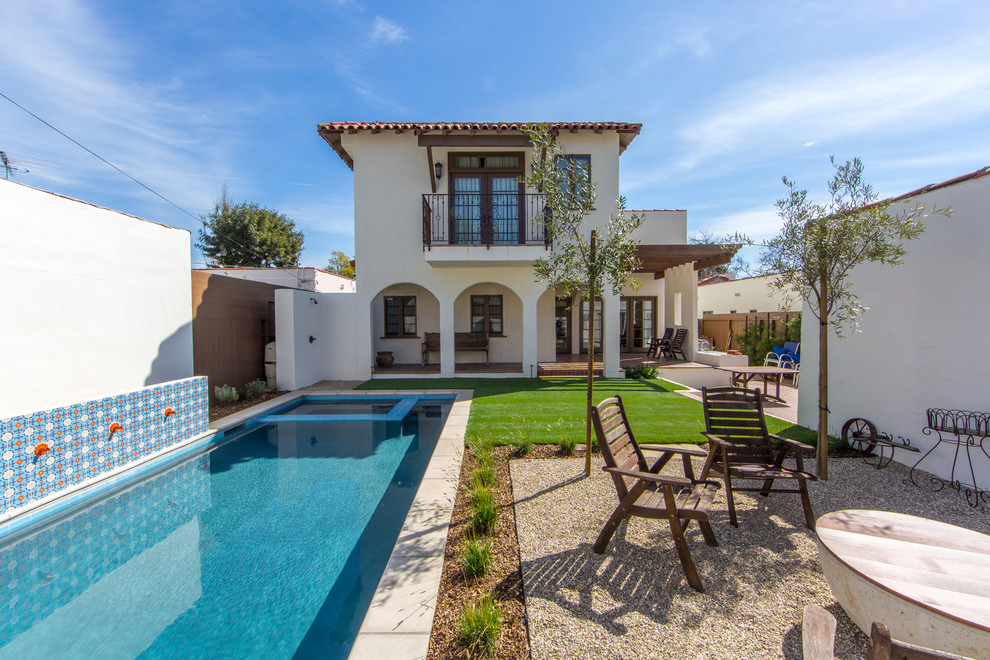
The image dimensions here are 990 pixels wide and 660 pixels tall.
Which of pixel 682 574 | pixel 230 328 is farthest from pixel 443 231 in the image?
pixel 682 574

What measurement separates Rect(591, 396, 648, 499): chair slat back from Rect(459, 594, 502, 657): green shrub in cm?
154

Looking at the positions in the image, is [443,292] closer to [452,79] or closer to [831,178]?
[452,79]

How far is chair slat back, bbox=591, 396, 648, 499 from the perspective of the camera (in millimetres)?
3604

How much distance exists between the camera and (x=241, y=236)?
31.2 meters

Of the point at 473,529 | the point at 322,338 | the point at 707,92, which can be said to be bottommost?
the point at 473,529

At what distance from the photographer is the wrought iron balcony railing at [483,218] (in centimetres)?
1217

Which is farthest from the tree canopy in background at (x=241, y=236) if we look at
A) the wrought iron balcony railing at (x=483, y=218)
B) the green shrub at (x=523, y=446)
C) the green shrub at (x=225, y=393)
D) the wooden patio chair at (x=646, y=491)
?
the wooden patio chair at (x=646, y=491)

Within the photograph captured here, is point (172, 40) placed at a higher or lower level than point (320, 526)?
higher

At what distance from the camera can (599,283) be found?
211 inches

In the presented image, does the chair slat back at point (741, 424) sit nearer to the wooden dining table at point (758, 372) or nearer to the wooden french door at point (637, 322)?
the wooden dining table at point (758, 372)

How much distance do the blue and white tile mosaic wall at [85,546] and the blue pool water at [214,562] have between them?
14 millimetres

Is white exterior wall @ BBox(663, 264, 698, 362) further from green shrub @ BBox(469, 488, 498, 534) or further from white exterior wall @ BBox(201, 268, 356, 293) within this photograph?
white exterior wall @ BBox(201, 268, 356, 293)

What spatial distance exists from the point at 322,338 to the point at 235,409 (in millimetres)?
3893

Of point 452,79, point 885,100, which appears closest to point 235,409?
point 452,79
